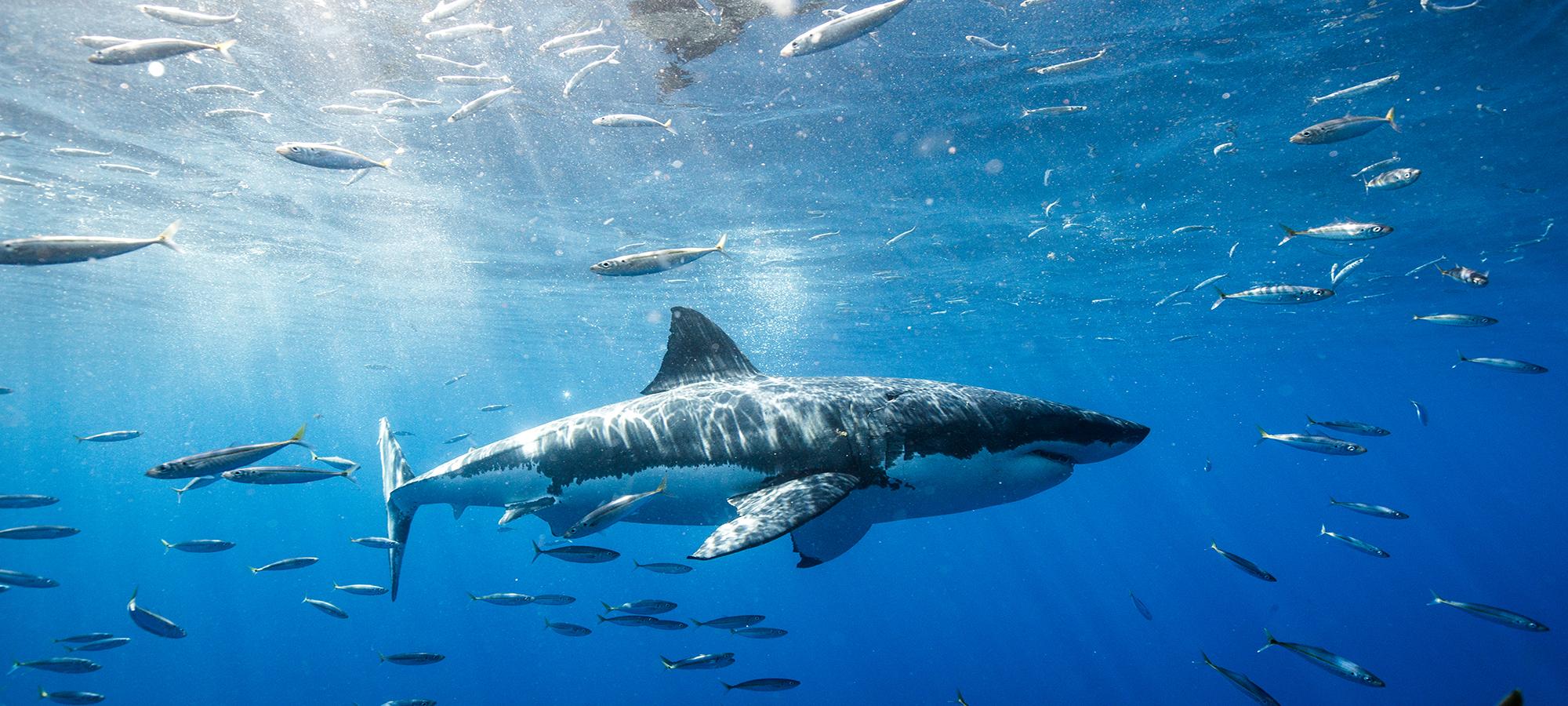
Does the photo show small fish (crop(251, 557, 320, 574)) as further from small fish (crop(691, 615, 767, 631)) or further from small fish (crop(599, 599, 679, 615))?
small fish (crop(691, 615, 767, 631))

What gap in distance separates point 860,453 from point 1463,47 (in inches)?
517

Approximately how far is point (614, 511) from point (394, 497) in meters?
2.59

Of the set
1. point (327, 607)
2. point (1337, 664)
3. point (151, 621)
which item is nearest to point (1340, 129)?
point (1337, 664)

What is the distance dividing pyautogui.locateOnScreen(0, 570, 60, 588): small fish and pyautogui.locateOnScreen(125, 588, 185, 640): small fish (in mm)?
2477

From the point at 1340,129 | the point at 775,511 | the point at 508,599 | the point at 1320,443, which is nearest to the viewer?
the point at 775,511

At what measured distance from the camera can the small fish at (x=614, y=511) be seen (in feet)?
15.3

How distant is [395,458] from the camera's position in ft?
23.0

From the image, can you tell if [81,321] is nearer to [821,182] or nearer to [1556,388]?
[821,182]

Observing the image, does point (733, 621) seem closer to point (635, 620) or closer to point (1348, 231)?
point (635, 620)

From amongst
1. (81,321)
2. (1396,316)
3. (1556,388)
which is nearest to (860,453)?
(1396,316)

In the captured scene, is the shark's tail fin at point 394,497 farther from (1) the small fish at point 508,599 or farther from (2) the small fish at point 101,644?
(2) the small fish at point 101,644

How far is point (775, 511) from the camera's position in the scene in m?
3.71

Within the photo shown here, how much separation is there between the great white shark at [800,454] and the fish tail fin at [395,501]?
58 cm

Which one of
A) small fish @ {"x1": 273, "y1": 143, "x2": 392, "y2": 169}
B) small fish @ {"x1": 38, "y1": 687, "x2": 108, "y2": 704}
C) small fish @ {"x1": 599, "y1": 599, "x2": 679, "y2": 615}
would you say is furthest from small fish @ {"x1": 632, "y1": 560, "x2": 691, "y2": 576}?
small fish @ {"x1": 38, "y1": 687, "x2": 108, "y2": 704}
